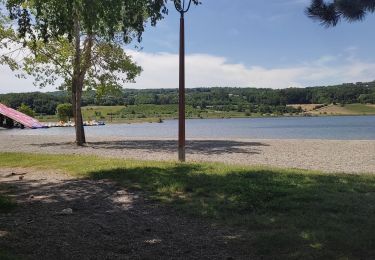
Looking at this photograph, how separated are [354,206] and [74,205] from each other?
4702mm

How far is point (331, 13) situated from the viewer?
9508 mm

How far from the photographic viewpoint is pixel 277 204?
7.95 metres

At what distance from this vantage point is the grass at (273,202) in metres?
5.99

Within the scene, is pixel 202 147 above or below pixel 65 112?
below

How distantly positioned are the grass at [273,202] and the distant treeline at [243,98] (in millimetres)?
93599

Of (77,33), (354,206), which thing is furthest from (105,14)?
(77,33)

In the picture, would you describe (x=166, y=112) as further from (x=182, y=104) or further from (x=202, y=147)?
(x=182, y=104)

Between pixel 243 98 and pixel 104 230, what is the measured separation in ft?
480

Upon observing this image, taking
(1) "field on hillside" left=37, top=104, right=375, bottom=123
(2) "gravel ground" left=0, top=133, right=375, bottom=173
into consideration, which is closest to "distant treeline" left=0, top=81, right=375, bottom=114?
(1) "field on hillside" left=37, top=104, right=375, bottom=123

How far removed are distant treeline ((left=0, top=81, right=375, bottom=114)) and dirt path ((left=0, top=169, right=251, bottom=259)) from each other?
94.9 meters

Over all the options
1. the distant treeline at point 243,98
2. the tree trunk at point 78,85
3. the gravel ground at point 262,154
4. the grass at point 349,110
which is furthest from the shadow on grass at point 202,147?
the grass at point 349,110

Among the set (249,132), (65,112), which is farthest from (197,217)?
(65,112)

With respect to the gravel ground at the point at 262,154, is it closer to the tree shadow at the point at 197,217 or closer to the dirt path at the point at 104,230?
the tree shadow at the point at 197,217

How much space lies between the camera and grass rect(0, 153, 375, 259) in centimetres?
599
